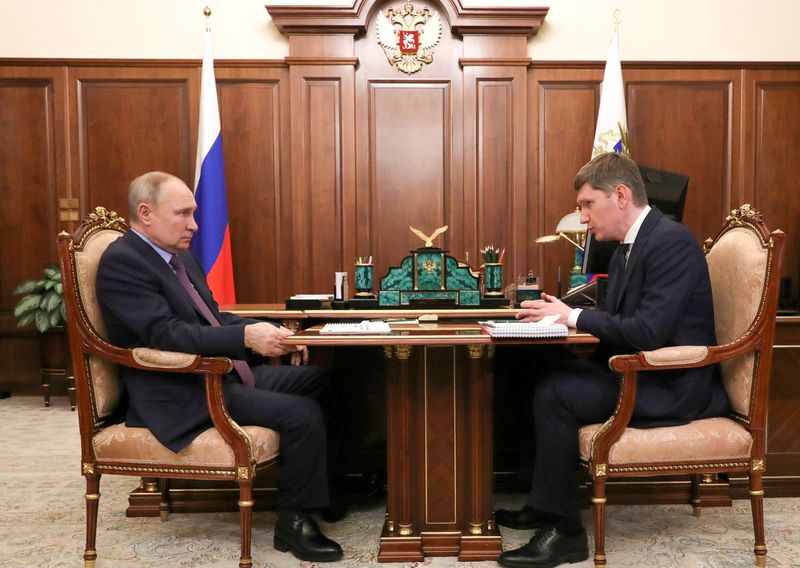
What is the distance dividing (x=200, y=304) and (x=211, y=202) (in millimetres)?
2666

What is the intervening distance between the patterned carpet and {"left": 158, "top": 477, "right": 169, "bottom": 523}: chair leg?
0.03 m

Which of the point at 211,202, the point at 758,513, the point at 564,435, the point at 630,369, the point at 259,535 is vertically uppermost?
the point at 211,202

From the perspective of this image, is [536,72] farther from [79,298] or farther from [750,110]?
[79,298]

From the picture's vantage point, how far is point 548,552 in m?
2.33

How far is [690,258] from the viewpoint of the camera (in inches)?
88.6

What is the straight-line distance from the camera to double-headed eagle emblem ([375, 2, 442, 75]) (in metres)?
5.42

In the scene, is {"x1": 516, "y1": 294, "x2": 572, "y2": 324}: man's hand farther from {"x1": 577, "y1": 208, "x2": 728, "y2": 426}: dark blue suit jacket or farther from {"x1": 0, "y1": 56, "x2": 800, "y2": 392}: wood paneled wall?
{"x1": 0, "y1": 56, "x2": 800, "y2": 392}: wood paneled wall

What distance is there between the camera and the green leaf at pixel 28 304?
205 inches

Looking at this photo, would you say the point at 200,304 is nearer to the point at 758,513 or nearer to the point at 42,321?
the point at 758,513

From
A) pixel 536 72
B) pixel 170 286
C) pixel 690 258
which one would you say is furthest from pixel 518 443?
pixel 536 72

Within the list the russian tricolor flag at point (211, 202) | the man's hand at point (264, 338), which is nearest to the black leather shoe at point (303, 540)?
the man's hand at point (264, 338)

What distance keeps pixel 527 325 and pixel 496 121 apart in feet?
11.8

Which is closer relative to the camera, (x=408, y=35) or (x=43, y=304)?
(x=43, y=304)

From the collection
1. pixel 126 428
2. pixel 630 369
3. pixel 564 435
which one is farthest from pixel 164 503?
pixel 630 369
